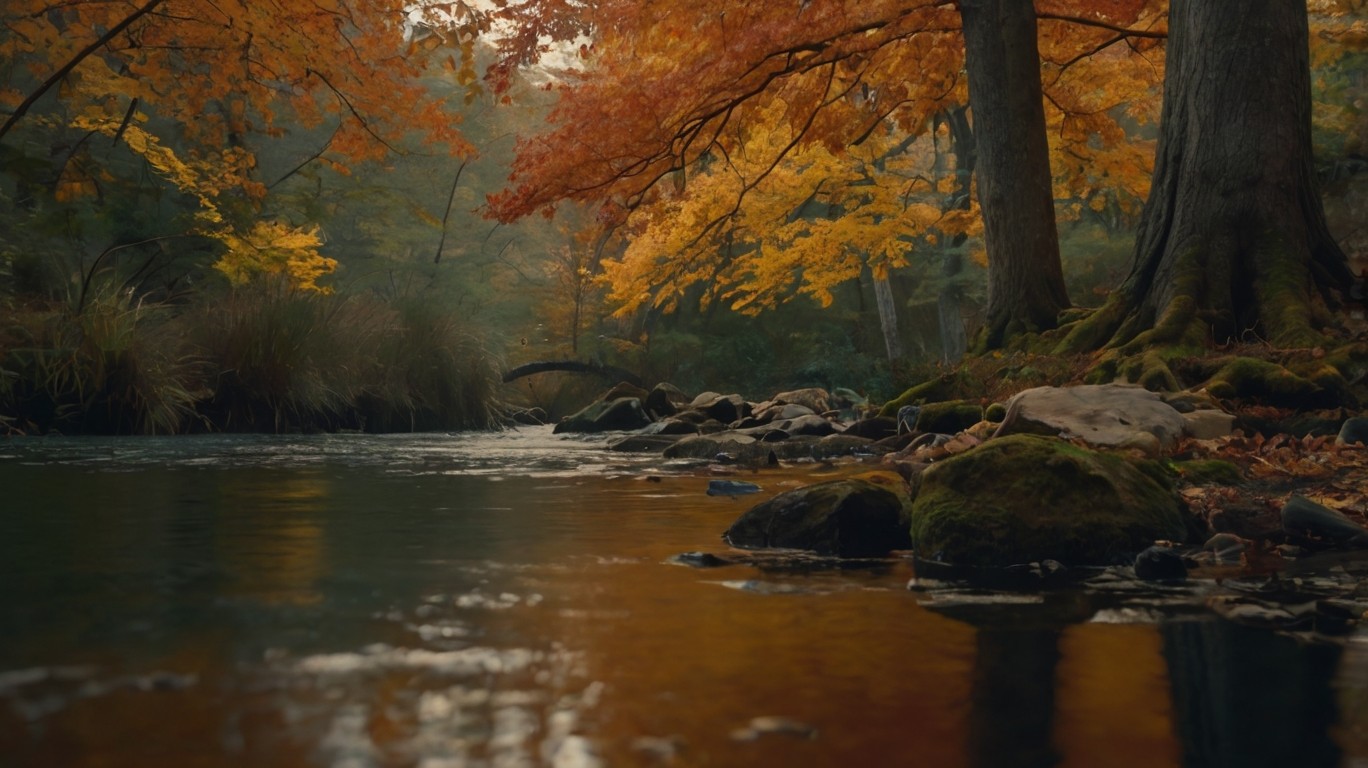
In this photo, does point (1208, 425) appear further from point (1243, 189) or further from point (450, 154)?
point (450, 154)

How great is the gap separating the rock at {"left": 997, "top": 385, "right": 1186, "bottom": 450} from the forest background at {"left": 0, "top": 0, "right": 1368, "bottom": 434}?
14.6 feet

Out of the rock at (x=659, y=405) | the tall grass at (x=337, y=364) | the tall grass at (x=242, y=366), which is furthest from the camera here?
the rock at (x=659, y=405)

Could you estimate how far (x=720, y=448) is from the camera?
8.23 m

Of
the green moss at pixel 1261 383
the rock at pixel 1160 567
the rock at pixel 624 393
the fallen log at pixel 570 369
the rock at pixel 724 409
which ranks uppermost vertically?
the fallen log at pixel 570 369

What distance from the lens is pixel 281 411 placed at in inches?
459

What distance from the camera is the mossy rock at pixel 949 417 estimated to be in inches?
292

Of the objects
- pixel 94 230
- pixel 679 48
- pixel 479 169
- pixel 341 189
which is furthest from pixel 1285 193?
pixel 479 169

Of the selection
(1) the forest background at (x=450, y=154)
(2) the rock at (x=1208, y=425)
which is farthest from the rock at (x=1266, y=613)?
(1) the forest background at (x=450, y=154)

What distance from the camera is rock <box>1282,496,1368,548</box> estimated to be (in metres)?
3.34

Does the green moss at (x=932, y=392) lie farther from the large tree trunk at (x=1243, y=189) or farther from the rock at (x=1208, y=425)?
the rock at (x=1208, y=425)

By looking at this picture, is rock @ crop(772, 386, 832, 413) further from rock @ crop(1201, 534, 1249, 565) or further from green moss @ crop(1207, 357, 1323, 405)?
rock @ crop(1201, 534, 1249, 565)

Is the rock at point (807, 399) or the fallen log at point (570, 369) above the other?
the fallen log at point (570, 369)

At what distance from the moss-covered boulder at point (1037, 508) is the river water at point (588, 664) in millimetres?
240

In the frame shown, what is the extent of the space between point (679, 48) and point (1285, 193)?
6.90 metres
